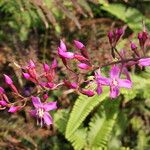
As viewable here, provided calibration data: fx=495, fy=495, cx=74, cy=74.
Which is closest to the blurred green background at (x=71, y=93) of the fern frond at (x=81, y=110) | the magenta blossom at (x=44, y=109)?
the fern frond at (x=81, y=110)

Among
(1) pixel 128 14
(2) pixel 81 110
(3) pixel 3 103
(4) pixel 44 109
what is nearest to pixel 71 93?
(2) pixel 81 110

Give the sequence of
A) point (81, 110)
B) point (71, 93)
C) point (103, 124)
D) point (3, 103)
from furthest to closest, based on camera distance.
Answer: point (71, 93) → point (103, 124) → point (81, 110) → point (3, 103)

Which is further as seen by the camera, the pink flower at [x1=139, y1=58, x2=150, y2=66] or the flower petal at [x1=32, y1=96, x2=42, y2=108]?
the flower petal at [x1=32, y1=96, x2=42, y2=108]

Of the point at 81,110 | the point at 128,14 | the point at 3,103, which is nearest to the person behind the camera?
the point at 3,103

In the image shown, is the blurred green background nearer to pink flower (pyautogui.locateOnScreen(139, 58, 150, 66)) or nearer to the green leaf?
the green leaf

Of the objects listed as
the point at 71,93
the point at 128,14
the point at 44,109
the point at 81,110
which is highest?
the point at 44,109

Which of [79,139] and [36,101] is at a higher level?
[36,101]

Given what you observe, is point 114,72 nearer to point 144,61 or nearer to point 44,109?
point 144,61

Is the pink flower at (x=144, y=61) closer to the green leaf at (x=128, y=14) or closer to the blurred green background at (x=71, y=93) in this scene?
the blurred green background at (x=71, y=93)

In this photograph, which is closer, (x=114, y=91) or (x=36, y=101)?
(x=114, y=91)

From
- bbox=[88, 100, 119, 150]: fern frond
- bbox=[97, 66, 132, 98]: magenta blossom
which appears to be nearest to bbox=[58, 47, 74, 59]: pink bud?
bbox=[97, 66, 132, 98]: magenta blossom

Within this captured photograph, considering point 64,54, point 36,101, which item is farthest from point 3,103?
point 64,54
